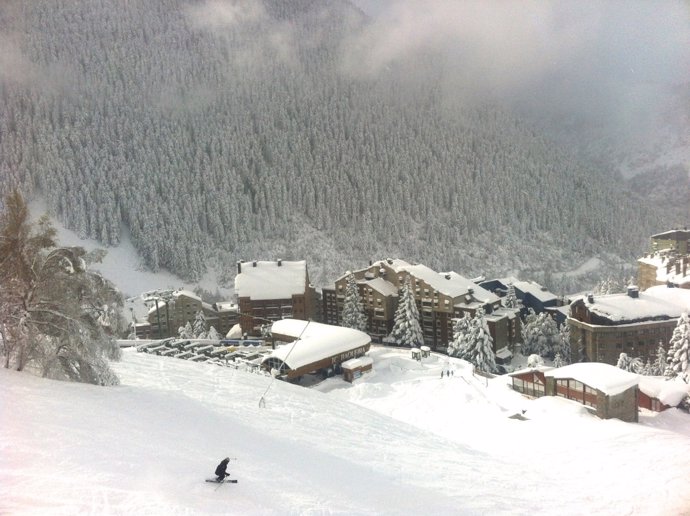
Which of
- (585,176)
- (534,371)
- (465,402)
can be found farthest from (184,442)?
(585,176)

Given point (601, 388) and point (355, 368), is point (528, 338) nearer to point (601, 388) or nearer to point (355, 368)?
point (355, 368)

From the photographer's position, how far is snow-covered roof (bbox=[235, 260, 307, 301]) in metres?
67.2

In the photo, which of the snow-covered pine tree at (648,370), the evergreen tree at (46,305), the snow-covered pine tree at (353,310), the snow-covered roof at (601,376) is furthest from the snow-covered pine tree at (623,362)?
the evergreen tree at (46,305)

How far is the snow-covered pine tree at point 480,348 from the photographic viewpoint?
163 ft

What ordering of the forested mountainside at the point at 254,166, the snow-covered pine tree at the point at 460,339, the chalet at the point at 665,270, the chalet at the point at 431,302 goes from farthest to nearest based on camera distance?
the forested mountainside at the point at 254,166 → the chalet at the point at 665,270 → the chalet at the point at 431,302 → the snow-covered pine tree at the point at 460,339

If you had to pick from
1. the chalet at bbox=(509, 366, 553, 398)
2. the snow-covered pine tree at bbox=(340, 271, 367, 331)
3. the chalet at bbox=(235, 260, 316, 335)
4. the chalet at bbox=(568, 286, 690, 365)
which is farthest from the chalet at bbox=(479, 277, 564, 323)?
the chalet at bbox=(509, 366, 553, 398)

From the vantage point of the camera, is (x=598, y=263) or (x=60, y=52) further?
(x=60, y=52)

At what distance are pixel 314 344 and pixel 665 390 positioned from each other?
26.6 m

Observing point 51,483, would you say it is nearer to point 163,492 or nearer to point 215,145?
point 163,492

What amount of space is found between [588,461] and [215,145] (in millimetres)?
153710

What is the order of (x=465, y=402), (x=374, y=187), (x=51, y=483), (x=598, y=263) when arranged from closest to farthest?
(x=51, y=483), (x=465, y=402), (x=598, y=263), (x=374, y=187)

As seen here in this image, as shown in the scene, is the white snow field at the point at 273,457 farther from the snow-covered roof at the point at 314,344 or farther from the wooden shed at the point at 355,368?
the wooden shed at the point at 355,368

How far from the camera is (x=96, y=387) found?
656 inches

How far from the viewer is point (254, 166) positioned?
516 ft
